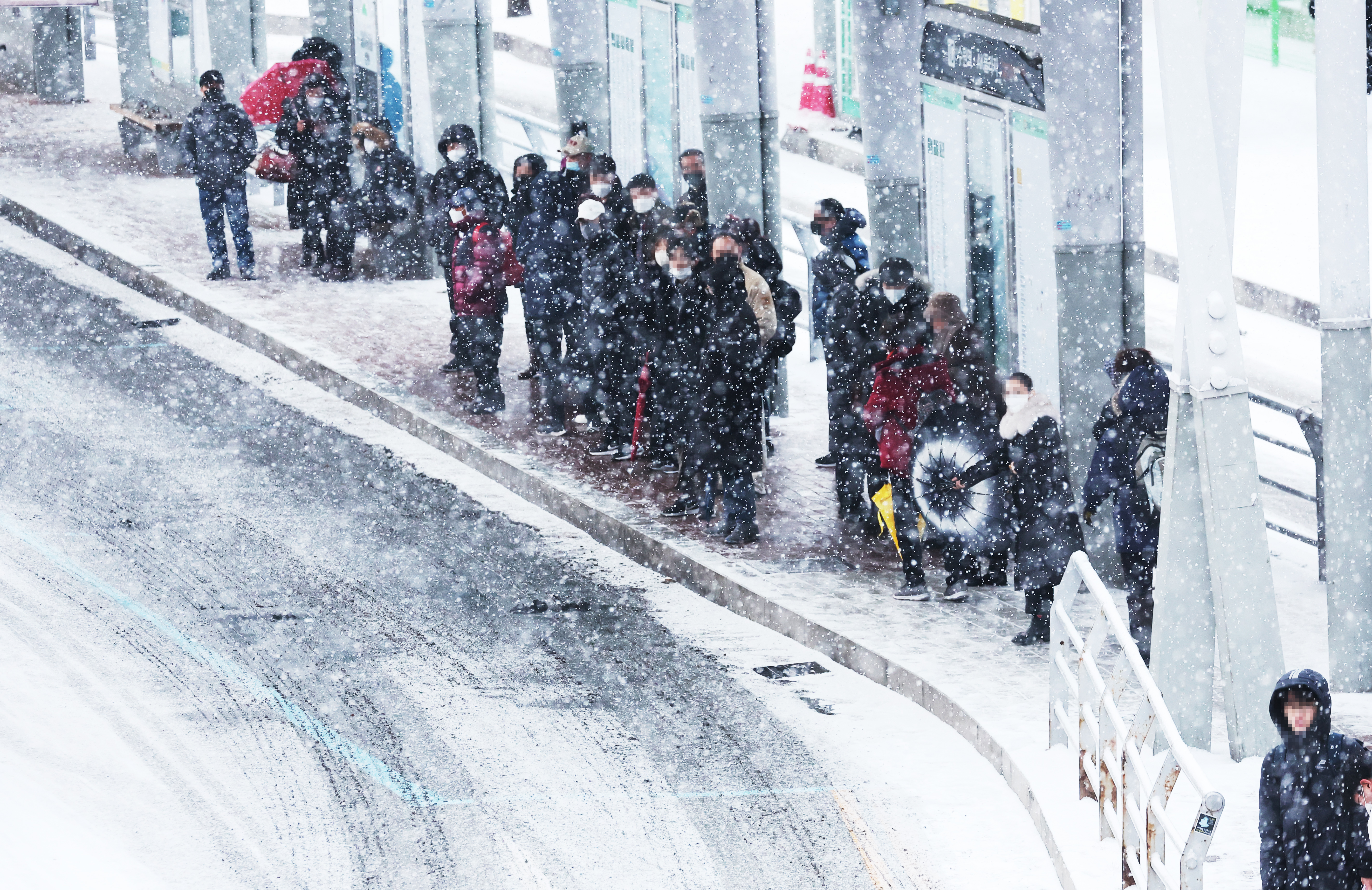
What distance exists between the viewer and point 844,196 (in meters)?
26.3

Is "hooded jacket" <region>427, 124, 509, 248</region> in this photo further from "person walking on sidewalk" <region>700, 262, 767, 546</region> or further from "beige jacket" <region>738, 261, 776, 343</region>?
"person walking on sidewalk" <region>700, 262, 767, 546</region>

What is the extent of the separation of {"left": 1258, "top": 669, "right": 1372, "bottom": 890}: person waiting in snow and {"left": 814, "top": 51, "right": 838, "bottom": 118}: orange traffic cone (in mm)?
22990

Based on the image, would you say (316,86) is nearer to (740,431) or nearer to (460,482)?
(460,482)

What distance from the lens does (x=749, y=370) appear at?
12.4 m

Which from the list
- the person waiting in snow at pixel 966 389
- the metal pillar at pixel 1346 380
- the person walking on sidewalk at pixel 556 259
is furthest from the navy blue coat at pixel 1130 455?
the person walking on sidewalk at pixel 556 259

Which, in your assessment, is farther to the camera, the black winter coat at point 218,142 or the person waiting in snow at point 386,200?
the black winter coat at point 218,142

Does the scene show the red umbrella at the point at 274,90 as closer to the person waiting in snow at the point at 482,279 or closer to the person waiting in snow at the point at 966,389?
the person waiting in snow at the point at 482,279

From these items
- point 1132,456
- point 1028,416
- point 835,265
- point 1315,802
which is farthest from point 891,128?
point 1315,802

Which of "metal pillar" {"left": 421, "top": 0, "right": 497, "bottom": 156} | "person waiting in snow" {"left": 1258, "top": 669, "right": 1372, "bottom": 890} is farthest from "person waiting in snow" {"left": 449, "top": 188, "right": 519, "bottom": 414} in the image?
"person waiting in snow" {"left": 1258, "top": 669, "right": 1372, "bottom": 890}

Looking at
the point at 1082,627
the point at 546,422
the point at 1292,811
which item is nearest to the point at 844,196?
the point at 546,422

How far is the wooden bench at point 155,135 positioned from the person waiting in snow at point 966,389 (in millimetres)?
13192

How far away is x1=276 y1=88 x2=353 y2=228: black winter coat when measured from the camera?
1909 centimetres

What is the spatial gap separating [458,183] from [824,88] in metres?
14.7

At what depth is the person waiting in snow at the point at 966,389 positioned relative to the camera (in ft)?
36.9
